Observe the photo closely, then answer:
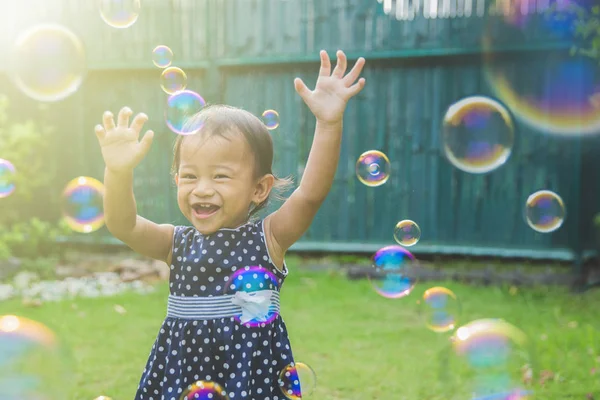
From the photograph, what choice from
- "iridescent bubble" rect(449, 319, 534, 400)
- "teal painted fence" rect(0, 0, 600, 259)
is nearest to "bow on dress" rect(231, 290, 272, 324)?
"iridescent bubble" rect(449, 319, 534, 400)

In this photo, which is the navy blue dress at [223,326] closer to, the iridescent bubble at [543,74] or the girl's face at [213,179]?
the girl's face at [213,179]

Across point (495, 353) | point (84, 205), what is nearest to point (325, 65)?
point (495, 353)

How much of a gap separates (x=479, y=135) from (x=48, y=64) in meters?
3.57

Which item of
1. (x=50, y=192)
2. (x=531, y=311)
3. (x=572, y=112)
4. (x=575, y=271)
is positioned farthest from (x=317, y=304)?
(x=50, y=192)

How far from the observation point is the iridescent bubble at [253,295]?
2.02m

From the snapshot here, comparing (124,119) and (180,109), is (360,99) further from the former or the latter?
(124,119)

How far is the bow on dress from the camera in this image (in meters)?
2.01

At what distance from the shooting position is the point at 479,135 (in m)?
4.03

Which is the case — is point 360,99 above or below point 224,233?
above

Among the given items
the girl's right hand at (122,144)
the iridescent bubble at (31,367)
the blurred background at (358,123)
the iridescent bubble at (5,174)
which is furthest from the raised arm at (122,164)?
the blurred background at (358,123)

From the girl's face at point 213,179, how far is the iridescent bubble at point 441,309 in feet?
5.37

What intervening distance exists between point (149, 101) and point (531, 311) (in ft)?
13.9

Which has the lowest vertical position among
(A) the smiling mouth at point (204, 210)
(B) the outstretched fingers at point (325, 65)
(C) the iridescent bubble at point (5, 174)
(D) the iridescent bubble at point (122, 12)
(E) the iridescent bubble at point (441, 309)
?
(E) the iridescent bubble at point (441, 309)

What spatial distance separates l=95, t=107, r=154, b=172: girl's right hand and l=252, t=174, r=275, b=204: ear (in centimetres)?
36
